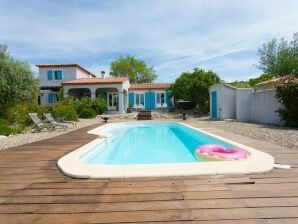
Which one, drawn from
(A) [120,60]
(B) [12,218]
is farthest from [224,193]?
(A) [120,60]

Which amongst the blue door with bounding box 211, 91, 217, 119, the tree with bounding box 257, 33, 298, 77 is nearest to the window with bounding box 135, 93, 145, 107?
the blue door with bounding box 211, 91, 217, 119

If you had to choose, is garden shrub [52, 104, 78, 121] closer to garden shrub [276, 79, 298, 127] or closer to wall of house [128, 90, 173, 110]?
wall of house [128, 90, 173, 110]

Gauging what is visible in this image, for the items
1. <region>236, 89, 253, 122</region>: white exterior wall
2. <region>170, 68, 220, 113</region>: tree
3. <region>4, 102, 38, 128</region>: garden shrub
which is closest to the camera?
<region>4, 102, 38, 128</region>: garden shrub

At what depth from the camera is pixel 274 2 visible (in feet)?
42.1

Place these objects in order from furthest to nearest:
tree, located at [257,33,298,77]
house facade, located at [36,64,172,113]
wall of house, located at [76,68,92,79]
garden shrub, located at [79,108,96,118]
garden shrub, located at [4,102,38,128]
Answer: tree, located at [257,33,298,77], wall of house, located at [76,68,92,79], house facade, located at [36,64,172,113], garden shrub, located at [79,108,96,118], garden shrub, located at [4,102,38,128]

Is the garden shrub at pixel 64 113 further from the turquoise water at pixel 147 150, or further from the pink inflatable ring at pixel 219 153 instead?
the pink inflatable ring at pixel 219 153

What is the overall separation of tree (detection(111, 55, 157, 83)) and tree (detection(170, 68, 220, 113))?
27.5 meters

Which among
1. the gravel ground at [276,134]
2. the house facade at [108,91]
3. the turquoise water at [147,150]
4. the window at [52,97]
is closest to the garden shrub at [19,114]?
the turquoise water at [147,150]

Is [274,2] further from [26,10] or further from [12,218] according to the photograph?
[12,218]

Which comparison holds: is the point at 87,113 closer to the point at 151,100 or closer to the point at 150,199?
the point at 151,100

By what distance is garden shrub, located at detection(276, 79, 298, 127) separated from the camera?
526 inches

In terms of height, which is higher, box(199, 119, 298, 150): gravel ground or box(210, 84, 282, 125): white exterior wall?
box(210, 84, 282, 125): white exterior wall

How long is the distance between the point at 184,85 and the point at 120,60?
3006cm

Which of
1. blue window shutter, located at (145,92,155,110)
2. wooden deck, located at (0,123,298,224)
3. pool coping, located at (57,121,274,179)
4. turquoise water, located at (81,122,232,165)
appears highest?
blue window shutter, located at (145,92,155,110)
